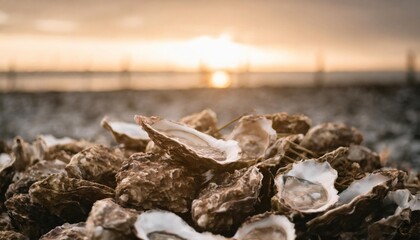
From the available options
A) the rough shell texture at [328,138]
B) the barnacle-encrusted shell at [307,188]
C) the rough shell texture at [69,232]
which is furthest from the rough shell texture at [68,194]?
the rough shell texture at [328,138]

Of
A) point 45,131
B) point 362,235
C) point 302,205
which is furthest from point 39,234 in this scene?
point 45,131

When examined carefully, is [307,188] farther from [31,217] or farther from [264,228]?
[31,217]

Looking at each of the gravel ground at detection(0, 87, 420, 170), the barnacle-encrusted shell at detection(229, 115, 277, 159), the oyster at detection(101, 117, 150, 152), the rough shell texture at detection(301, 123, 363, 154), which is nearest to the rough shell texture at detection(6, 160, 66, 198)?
the oyster at detection(101, 117, 150, 152)

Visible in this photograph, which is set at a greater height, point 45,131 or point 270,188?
point 270,188

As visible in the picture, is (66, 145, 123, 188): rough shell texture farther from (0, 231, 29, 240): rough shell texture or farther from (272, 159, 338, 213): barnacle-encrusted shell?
(272, 159, 338, 213): barnacle-encrusted shell

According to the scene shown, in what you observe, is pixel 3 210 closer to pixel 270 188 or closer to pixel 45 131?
pixel 270 188

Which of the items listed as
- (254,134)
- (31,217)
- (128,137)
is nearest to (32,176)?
(31,217)

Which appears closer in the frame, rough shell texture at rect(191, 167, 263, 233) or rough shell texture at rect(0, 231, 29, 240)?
rough shell texture at rect(191, 167, 263, 233)
